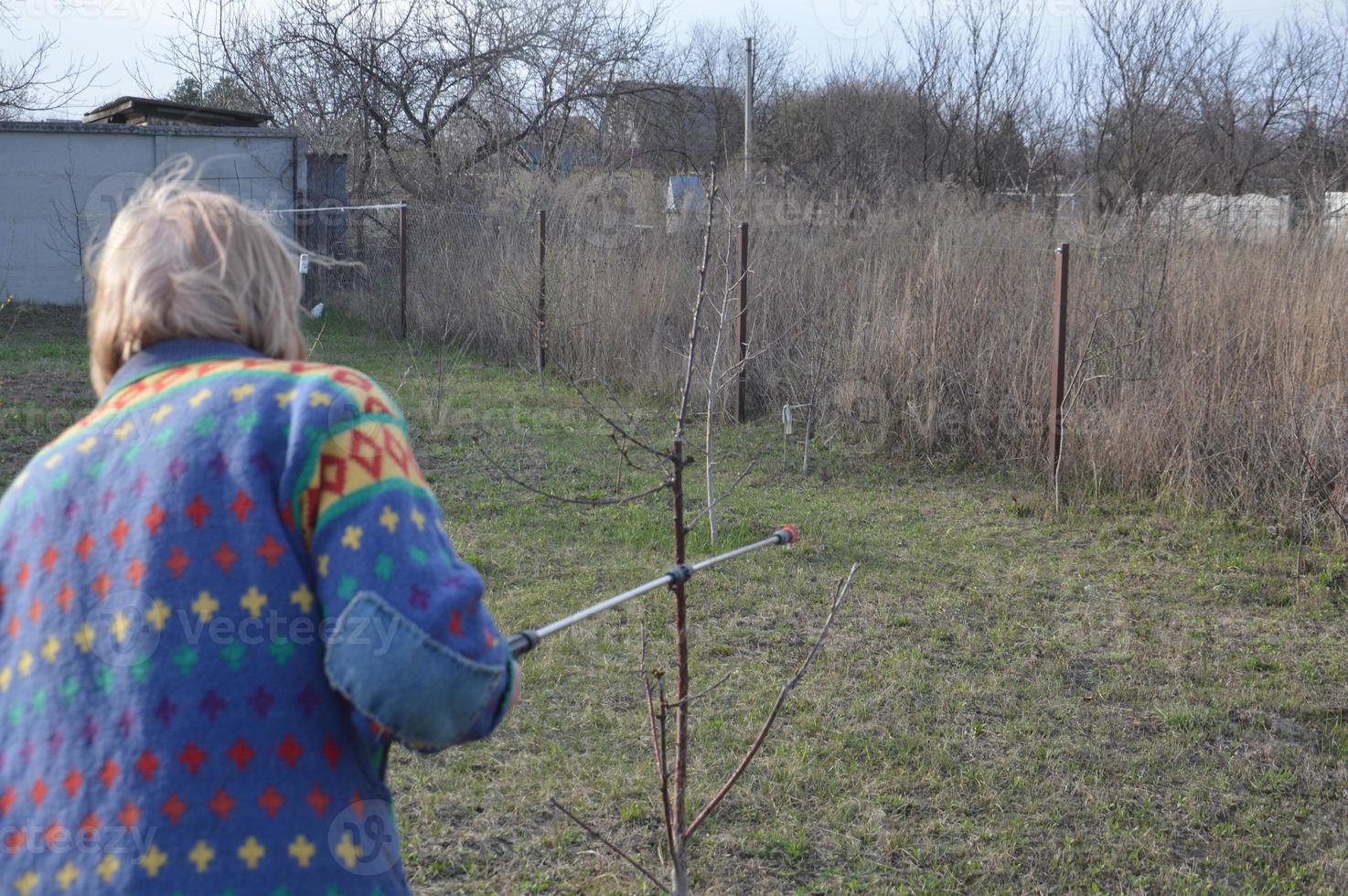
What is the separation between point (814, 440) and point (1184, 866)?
546cm

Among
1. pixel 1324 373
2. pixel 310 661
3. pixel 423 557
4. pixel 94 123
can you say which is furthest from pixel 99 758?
pixel 94 123

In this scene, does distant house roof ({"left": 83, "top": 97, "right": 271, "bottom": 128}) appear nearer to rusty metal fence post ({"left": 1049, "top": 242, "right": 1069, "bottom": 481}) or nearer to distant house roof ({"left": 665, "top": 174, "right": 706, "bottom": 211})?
distant house roof ({"left": 665, "top": 174, "right": 706, "bottom": 211})

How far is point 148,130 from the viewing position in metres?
16.4

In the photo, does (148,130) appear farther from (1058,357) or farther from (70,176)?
(1058,357)

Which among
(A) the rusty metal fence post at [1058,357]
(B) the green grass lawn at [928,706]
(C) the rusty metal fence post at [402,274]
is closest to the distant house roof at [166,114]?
(C) the rusty metal fence post at [402,274]

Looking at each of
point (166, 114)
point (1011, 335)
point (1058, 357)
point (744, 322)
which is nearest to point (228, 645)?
point (1058, 357)

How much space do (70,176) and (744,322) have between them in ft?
38.4

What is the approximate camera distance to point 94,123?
16172 mm

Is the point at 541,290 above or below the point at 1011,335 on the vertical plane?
above

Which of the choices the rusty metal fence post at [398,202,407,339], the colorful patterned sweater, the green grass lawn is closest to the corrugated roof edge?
the rusty metal fence post at [398,202,407,339]

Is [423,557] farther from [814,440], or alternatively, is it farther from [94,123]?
[94,123]

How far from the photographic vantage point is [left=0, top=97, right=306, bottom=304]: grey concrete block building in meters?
16.0

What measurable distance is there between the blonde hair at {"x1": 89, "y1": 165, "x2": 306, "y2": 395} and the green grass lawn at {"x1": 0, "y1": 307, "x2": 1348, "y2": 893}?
197 cm

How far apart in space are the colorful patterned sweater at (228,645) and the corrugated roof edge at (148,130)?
1689 cm
